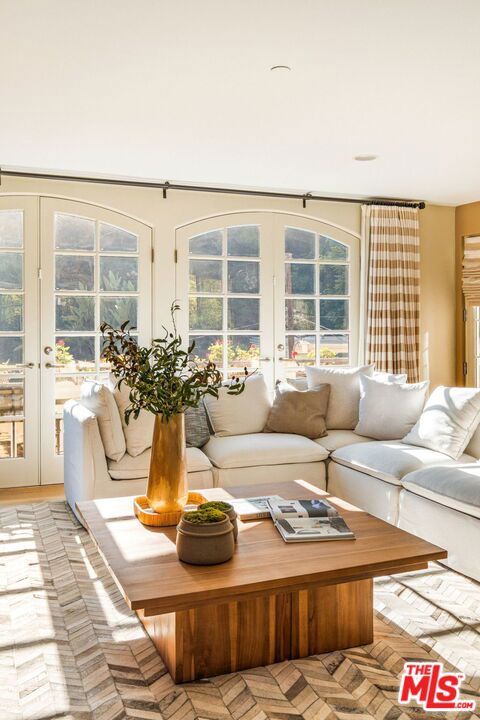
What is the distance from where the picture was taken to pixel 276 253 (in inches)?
225

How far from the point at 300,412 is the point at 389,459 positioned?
3.08ft

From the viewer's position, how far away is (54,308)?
509 cm

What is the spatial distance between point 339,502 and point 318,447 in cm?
137

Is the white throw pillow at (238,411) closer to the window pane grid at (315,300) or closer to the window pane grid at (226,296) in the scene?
the window pane grid at (226,296)

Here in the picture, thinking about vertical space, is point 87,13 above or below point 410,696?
above

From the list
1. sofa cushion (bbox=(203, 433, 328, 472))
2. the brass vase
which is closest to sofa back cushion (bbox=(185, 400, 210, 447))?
sofa cushion (bbox=(203, 433, 328, 472))

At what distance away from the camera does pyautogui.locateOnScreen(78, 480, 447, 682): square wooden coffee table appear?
206cm

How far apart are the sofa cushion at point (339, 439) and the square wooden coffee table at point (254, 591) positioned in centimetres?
179

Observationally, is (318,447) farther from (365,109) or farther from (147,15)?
(147,15)

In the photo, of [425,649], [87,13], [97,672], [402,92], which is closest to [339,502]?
[425,649]

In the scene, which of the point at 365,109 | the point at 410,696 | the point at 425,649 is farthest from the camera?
the point at 365,109

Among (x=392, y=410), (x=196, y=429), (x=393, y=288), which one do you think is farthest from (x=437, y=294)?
(x=196, y=429)

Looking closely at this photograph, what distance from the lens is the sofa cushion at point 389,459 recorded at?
12.1 feet

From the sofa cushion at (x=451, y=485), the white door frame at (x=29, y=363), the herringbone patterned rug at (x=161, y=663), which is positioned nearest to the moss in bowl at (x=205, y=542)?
the herringbone patterned rug at (x=161, y=663)
